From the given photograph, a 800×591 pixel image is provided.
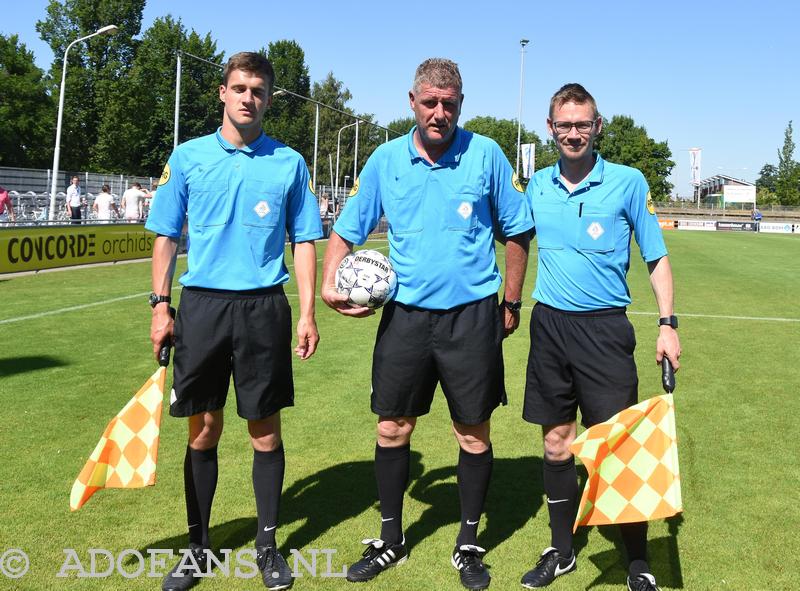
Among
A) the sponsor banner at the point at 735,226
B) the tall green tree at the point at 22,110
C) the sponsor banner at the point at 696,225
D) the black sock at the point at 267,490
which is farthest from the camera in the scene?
the sponsor banner at the point at 696,225

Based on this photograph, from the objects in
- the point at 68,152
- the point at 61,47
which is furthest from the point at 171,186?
the point at 61,47

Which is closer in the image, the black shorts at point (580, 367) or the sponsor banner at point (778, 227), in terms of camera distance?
the black shorts at point (580, 367)

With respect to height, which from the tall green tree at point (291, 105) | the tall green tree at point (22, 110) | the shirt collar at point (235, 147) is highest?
the tall green tree at point (291, 105)

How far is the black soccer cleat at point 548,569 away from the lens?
3301 millimetres

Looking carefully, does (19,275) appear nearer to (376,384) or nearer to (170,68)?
(376,384)

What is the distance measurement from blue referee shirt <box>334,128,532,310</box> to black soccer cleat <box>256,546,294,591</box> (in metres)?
1.29

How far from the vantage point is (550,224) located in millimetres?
3453

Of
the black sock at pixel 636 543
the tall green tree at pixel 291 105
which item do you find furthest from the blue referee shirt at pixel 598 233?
the tall green tree at pixel 291 105

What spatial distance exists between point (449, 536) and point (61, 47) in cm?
6822

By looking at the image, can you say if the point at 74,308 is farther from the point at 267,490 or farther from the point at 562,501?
the point at 562,501

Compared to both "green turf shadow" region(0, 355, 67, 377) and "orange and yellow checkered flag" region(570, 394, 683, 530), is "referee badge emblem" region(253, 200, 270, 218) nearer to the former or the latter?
"orange and yellow checkered flag" region(570, 394, 683, 530)

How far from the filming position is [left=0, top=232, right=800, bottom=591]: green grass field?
3.52 meters

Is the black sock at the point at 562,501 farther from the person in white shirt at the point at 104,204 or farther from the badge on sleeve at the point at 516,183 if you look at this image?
the person in white shirt at the point at 104,204

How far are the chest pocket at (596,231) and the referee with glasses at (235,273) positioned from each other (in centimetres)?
127
